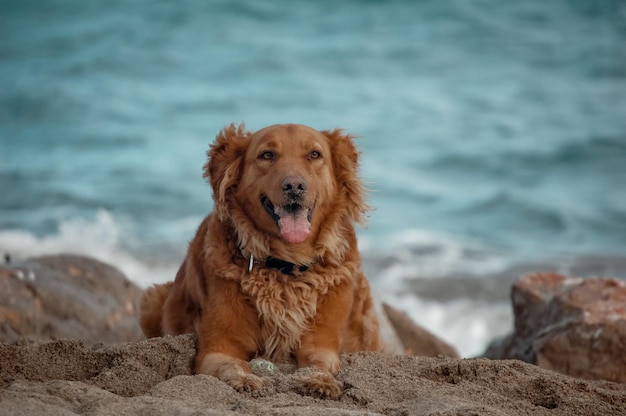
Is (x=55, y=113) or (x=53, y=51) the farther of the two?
(x=53, y=51)


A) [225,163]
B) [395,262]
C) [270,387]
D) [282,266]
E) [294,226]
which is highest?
[225,163]

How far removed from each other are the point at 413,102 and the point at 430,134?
213 centimetres

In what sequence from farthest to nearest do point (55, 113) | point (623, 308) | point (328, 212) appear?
point (55, 113)
point (623, 308)
point (328, 212)

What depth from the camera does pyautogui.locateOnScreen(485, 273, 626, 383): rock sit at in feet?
26.1

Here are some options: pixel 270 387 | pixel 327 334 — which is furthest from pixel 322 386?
pixel 327 334

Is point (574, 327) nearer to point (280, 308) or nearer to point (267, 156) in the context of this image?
point (280, 308)

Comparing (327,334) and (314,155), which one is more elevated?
(314,155)

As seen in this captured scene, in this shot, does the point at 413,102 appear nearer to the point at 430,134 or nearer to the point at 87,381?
the point at 430,134

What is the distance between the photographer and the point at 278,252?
5.91 meters

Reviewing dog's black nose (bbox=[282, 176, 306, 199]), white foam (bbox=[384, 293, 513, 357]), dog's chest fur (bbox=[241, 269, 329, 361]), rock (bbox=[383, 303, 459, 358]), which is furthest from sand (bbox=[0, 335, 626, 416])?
white foam (bbox=[384, 293, 513, 357])

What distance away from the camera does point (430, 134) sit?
2016 cm

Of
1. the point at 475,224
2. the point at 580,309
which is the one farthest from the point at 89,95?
the point at 580,309

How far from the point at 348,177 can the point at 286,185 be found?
0.64 meters

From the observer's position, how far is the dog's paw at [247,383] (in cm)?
503
